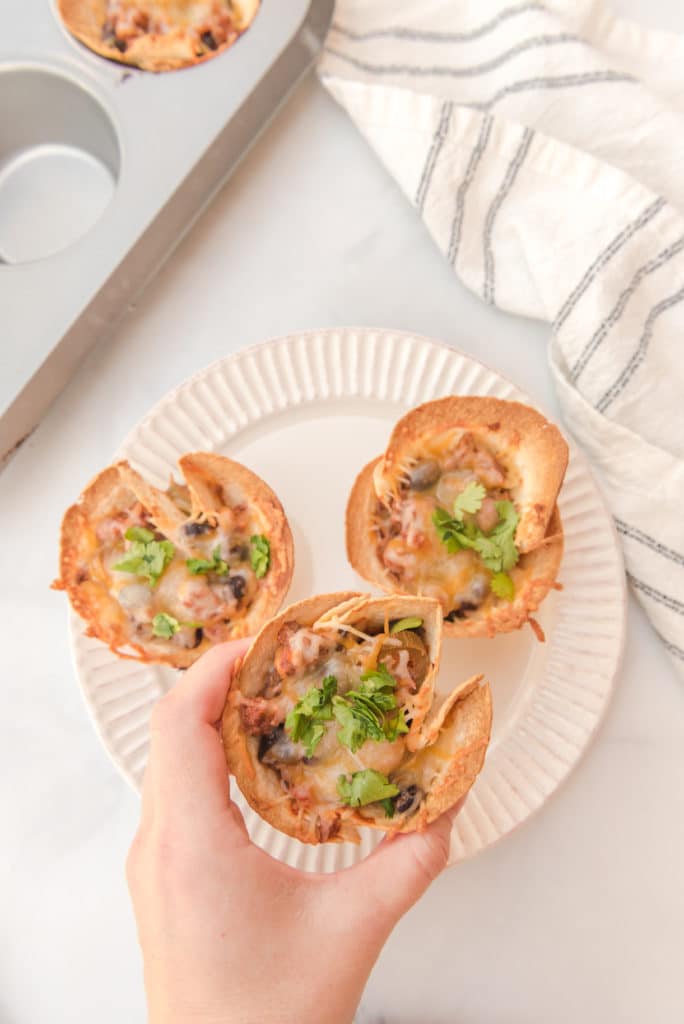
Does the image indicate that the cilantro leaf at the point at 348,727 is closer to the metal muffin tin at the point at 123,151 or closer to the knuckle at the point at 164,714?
the knuckle at the point at 164,714

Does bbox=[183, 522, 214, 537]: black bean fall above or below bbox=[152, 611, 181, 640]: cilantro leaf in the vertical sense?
above

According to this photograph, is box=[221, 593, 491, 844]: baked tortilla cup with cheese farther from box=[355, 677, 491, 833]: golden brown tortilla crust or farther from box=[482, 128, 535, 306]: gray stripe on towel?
box=[482, 128, 535, 306]: gray stripe on towel

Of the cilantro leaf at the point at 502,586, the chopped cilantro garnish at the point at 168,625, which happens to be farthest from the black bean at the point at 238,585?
the cilantro leaf at the point at 502,586

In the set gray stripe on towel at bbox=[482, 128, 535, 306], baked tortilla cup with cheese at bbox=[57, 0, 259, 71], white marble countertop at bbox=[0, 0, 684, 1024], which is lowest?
white marble countertop at bbox=[0, 0, 684, 1024]

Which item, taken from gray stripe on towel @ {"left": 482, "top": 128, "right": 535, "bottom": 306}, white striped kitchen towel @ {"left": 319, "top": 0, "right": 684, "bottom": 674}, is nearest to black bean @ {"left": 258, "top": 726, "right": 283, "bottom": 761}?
white striped kitchen towel @ {"left": 319, "top": 0, "right": 684, "bottom": 674}

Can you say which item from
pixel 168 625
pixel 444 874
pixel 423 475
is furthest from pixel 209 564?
pixel 444 874

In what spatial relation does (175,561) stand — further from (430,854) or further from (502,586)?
(430,854)

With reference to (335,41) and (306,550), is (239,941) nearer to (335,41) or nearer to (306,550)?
(306,550)
